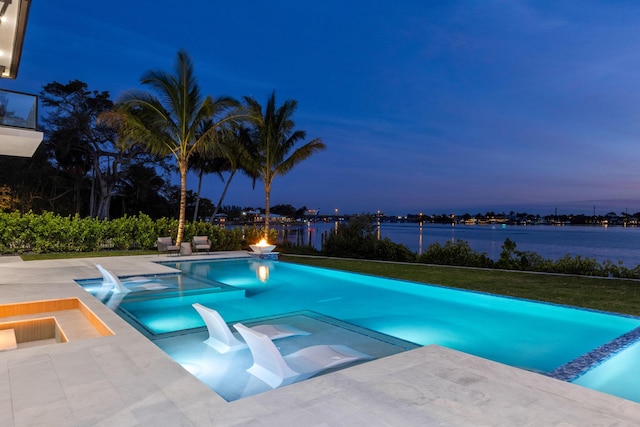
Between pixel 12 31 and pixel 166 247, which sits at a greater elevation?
pixel 12 31

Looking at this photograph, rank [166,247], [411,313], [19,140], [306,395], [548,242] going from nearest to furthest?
1. [306,395]
2. [411,313]
3. [19,140]
4. [166,247]
5. [548,242]

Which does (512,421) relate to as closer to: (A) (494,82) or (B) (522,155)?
(A) (494,82)

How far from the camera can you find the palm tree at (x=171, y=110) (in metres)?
13.0

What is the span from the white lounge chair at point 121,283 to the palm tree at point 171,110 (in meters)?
5.45

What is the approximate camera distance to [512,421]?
8.39ft

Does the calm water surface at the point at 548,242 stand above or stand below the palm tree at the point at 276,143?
below

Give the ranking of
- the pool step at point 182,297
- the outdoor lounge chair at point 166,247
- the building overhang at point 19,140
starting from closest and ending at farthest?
the pool step at point 182,297, the building overhang at point 19,140, the outdoor lounge chair at point 166,247

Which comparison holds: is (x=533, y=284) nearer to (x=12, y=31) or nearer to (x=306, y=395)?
(x=306, y=395)

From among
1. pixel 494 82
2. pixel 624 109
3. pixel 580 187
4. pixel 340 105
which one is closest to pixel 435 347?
pixel 624 109

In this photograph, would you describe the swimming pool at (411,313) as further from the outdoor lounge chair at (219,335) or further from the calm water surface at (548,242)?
the calm water surface at (548,242)

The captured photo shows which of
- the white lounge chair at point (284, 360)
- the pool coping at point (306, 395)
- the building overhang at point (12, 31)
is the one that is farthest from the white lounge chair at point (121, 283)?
the white lounge chair at point (284, 360)

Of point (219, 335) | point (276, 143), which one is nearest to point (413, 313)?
point (219, 335)

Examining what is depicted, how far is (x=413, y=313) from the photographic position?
748cm

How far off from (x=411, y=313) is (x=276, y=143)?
10.4 metres
